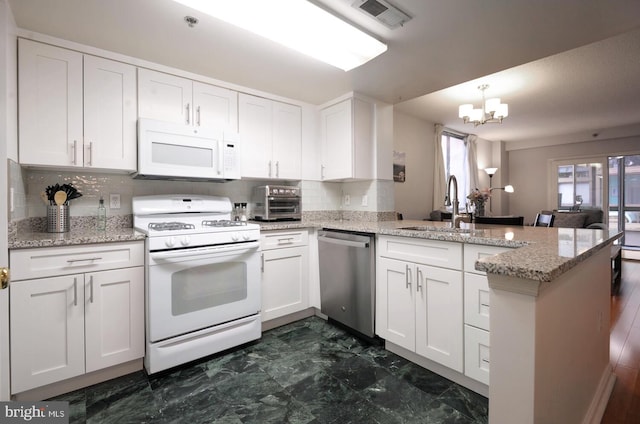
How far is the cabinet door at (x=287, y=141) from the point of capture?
301cm

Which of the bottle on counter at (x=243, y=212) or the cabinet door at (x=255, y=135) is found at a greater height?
the cabinet door at (x=255, y=135)

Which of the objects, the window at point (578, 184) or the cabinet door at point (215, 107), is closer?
the cabinet door at point (215, 107)

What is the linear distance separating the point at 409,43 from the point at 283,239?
176 centimetres

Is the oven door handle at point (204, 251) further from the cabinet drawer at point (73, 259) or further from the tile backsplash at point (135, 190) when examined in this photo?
the tile backsplash at point (135, 190)

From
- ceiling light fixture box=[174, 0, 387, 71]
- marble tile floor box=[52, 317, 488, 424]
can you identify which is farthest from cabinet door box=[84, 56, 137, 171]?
marble tile floor box=[52, 317, 488, 424]

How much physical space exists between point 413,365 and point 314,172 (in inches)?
81.2

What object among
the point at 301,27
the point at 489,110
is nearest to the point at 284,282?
the point at 301,27

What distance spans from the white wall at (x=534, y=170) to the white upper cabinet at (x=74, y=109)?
7766 mm

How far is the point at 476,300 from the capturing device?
5.53ft

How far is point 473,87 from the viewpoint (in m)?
3.68

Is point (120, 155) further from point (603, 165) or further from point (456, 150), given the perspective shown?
point (603, 165)

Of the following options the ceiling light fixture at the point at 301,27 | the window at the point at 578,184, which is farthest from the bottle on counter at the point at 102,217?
the window at the point at 578,184

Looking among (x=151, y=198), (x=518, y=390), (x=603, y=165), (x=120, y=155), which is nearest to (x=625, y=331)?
(x=518, y=390)

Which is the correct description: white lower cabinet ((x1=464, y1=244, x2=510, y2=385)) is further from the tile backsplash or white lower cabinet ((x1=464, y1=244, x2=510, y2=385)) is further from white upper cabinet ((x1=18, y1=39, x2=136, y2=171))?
white upper cabinet ((x1=18, y1=39, x2=136, y2=171))
